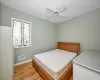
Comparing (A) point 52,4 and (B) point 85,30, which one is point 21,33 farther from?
(B) point 85,30

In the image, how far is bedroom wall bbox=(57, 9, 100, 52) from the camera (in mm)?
2521

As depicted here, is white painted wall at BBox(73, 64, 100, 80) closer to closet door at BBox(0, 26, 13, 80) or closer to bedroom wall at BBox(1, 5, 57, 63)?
closet door at BBox(0, 26, 13, 80)

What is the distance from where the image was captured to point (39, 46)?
3.46 m

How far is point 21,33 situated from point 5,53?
1.54 meters

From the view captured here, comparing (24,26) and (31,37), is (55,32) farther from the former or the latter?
(24,26)

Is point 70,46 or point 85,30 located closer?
point 85,30

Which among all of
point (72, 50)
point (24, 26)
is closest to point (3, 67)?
point (24, 26)

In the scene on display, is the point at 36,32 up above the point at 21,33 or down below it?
above

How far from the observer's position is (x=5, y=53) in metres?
1.48

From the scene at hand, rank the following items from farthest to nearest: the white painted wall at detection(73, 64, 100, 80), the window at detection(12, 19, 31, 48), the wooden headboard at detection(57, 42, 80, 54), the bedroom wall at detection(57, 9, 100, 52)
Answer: the wooden headboard at detection(57, 42, 80, 54)
the window at detection(12, 19, 31, 48)
the bedroom wall at detection(57, 9, 100, 52)
the white painted wall at detection(73, 64, 100, 80)

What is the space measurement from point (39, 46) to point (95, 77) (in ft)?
9.44

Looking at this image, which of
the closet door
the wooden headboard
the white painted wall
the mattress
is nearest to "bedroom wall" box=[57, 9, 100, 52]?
the wooden headboard

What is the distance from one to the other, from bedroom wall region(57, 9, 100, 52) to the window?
8.14 ft

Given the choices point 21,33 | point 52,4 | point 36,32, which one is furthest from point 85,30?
point 21,33
